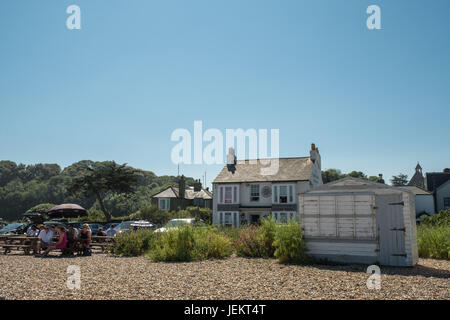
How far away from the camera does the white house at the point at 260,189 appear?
101 feet

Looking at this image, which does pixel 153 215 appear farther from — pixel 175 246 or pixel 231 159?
pixel 175 246

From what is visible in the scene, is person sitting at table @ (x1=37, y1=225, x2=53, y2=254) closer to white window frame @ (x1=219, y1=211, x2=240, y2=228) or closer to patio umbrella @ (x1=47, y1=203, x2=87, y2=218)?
patio umbrella @ (x1=47, y1=203, x2=87, y2=218)

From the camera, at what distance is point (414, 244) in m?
11.1

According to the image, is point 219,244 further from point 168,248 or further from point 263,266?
point 263,266

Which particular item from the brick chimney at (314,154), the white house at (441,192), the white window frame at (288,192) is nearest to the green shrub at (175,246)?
the white window frame at (288,192)

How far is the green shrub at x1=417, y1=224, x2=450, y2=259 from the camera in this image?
12.6 m

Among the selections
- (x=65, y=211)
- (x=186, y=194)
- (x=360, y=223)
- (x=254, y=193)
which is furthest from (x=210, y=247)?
(x=186, y=194)

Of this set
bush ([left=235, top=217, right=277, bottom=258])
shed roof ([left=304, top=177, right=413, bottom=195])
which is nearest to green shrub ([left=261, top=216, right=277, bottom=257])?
bush ([left=235, top=217, right=277, bottom=258])

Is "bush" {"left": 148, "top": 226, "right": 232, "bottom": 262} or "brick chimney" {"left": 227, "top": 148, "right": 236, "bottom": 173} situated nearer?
"bush" {"left": 148, "top": 226, "right": 232, "bottom": 262}

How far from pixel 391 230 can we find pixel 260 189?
21.2 metres

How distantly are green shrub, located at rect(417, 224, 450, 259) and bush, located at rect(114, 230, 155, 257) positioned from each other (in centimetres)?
1047

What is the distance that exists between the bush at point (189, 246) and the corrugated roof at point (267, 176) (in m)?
18.1
